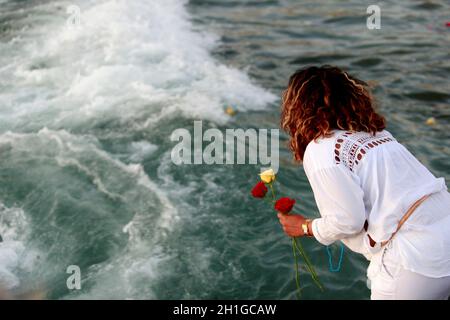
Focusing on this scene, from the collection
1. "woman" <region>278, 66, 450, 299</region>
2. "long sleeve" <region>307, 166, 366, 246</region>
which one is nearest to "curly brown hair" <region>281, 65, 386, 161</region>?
"woman" <region>278, 66, 450, 299</region>

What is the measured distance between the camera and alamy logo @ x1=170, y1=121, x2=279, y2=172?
21.6ft

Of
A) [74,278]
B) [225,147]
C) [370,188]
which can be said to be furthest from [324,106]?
[225,147]

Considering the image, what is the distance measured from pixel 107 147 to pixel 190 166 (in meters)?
1.00

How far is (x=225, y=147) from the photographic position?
6.86 meters

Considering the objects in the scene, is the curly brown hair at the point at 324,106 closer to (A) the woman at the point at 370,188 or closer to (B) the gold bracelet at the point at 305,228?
(A) the woman at the point at 370,188

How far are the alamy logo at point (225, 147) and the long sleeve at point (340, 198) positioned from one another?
3.91 m

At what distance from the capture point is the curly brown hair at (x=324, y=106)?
2.64 m

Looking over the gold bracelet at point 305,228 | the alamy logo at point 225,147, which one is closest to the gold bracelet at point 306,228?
the gold bracelet at point 305,228

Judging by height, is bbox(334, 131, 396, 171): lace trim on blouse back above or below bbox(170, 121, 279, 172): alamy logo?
above

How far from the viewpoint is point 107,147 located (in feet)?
22.2

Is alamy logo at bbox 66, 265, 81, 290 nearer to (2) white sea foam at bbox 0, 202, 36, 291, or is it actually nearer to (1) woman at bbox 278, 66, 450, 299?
(2) white sea foam at bbox 0, 202, 36, 291

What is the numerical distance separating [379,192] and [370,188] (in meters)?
0.04

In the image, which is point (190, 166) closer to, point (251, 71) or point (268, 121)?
point (268, 121)
